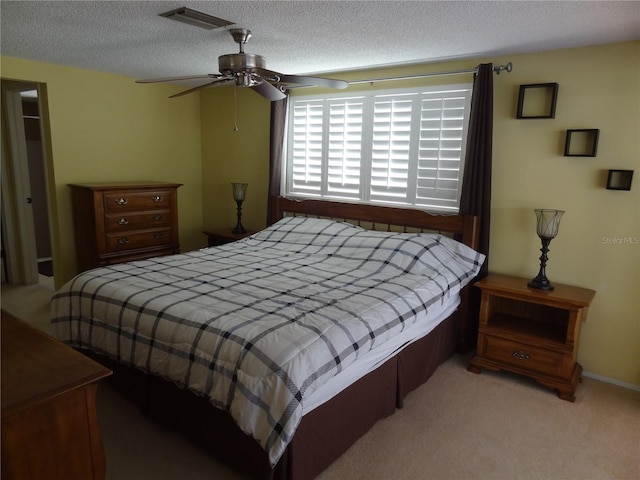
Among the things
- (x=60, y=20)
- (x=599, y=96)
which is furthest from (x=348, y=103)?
(x=60, y=20)

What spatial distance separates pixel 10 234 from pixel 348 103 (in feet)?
13.1

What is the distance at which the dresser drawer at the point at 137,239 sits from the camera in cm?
411

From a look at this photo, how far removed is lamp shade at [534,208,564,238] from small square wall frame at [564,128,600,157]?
43cm

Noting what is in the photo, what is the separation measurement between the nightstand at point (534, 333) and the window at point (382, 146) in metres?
0.87

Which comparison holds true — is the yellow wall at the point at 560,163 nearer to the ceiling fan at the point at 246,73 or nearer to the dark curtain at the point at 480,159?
the dark curtain at the point at 480,159

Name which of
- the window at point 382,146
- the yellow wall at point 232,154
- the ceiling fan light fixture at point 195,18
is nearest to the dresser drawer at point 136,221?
the yellow wall at point 232,154

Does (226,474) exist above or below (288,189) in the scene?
below

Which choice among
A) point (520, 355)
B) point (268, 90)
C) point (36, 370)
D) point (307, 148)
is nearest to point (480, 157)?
point (520, 355)

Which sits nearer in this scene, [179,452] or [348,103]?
[179,452]

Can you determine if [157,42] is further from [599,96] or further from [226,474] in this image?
[599,96]

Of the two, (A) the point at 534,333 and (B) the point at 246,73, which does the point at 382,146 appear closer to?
(B) the point at 246,73

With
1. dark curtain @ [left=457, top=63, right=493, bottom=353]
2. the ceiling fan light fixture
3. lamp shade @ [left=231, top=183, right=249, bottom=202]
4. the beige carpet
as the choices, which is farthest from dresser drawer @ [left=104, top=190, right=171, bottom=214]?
dark curtain @ [left=457, top=63, right=493, bottom=353]

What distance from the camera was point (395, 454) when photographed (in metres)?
2.32

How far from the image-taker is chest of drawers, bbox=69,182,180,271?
4.02 metres
